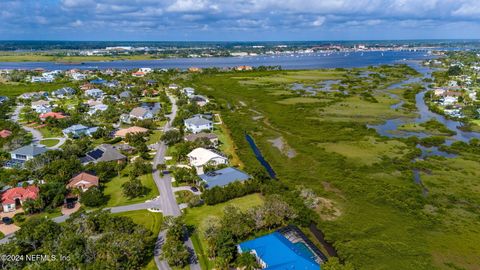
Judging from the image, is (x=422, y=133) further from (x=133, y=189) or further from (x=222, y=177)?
(x=133, y=189)

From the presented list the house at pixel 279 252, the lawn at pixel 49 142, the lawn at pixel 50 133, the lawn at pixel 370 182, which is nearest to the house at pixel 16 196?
the lawn at pixel 370 182

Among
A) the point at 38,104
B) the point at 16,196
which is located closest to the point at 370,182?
the point at 16,196

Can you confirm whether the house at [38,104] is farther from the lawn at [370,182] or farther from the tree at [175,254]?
the tree at [175,254]

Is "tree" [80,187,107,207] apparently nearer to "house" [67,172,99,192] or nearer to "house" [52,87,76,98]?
"house" [67,172,99,192]

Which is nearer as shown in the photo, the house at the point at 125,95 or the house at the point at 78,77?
the house at the point at 125,95

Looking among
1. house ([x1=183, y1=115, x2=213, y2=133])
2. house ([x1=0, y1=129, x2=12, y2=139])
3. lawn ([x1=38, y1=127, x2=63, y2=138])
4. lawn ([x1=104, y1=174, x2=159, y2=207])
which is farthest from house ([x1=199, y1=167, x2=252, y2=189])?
house ([x1=0, y1=129, x2=12, y2=139])

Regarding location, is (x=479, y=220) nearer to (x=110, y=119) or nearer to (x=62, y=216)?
(x=62, y=216)

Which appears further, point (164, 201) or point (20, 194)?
point (164, 201)
